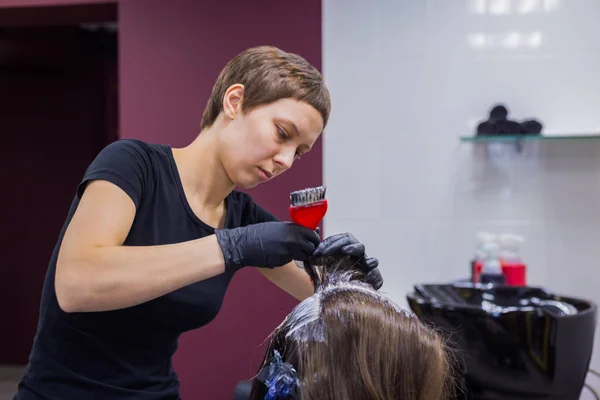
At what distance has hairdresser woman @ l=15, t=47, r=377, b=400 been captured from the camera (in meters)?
1.14

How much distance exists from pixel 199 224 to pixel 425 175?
4.72 ft

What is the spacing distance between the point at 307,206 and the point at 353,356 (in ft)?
1.50

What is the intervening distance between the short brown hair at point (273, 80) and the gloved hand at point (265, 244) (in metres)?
0.29

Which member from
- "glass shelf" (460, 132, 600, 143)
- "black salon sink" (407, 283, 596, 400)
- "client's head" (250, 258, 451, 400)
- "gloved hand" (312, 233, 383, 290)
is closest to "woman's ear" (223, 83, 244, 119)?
"gloved hand" (312, 233, 383, 290)

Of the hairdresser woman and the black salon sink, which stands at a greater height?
the hairdresser woman

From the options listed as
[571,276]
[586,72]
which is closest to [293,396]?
[571,276]

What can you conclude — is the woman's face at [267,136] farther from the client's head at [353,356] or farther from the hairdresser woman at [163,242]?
the client's head at [353,356]

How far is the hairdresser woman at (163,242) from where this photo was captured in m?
1.14

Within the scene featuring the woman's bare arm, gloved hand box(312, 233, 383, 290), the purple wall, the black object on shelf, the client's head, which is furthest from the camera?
the purple wall

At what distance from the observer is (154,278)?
113 cm

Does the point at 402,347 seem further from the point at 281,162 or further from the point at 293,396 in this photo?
the point at 281,162

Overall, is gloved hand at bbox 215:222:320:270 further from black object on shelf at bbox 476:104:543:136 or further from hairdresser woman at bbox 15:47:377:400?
black object on shelf at bbox 476:104:543:136

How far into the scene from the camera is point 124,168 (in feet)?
4.11

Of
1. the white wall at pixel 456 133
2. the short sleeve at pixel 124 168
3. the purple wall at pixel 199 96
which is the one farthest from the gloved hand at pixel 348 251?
the purple wall at pixel 199 96
